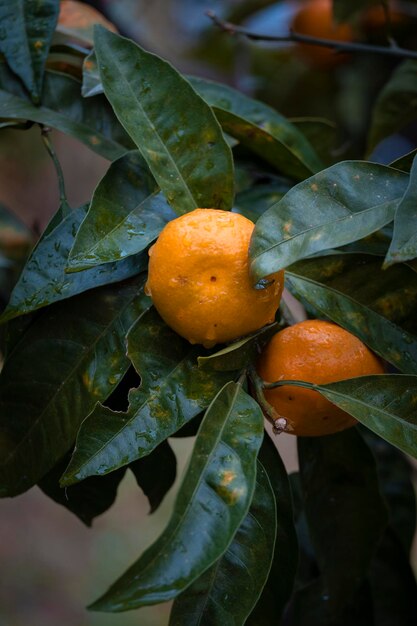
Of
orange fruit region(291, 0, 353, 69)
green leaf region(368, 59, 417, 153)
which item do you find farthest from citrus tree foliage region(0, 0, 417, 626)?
orange fruit region(291, 0, 353, 69)

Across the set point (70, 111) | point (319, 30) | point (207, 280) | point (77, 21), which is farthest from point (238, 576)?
point (319, 30)

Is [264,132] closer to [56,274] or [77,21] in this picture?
[56,274]

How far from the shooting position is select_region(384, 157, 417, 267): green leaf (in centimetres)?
53

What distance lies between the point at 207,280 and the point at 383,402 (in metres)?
0.18

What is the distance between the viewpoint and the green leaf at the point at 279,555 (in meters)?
0.71

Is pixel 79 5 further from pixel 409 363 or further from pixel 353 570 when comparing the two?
pixel 353 570

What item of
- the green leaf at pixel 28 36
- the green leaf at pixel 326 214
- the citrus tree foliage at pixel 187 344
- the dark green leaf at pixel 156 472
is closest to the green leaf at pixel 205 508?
the citrus tree foliage at pixel 187 344

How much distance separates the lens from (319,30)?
5.23ft

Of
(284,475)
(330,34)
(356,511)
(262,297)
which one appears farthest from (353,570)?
(330,34)

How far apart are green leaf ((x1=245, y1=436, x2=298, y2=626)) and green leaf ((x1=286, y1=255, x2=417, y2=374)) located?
0.47 ft

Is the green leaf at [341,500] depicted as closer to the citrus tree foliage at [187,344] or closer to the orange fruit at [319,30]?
the citrus tree foliage at [187,344]

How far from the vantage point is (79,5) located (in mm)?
1101

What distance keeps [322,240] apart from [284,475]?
26cm

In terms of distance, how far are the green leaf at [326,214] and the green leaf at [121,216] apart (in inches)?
4.6
